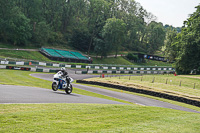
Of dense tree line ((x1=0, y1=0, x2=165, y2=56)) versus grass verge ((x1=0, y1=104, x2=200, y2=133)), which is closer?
grass verge ((x1=0, y1=104, x2=200, y2=133))

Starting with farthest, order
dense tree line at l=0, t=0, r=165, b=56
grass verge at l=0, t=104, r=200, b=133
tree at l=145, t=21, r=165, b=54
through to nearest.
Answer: tree at l=145, t=21, r=165, b=54
dense tree line at l=0, t=0, r=165, b=56
grass verge at l=0, t=104, r=200, b=133

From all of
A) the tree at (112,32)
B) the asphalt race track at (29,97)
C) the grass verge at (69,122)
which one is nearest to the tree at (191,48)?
the tree at (112,32)

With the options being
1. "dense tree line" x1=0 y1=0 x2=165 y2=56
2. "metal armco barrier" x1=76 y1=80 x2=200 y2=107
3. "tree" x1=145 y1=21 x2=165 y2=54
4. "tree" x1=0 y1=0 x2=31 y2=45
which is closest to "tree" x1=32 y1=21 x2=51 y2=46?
"dense tree line" x1=0 y1=0 x2=165 y2=56

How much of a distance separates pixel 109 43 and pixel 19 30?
34.2 metres

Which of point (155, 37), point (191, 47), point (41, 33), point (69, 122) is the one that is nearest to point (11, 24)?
point (41, 33)

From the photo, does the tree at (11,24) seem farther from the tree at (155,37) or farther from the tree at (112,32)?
the tree at (155,37)

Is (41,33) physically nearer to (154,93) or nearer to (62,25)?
(62,25)

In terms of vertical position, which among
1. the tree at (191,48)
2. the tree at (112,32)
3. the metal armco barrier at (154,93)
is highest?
the tree at (112,32)

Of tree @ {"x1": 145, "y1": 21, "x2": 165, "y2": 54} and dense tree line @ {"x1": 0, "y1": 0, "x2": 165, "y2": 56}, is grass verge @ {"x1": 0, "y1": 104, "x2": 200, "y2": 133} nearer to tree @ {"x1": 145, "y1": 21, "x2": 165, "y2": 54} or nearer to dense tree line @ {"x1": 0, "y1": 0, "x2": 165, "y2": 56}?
dense tree line @ {"x1": 0, "y1": 0, "x2": 165, "y2": 56}

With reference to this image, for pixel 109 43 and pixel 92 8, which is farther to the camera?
pixel 92 8

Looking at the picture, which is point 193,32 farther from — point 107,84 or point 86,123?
point 86,123

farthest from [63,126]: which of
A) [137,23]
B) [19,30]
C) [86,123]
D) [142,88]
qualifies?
[137,23]

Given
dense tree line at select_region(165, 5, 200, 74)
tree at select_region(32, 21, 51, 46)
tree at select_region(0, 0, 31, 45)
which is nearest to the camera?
dense tree line at select_region(165, 5, 200, 74)

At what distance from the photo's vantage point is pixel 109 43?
83312mm
